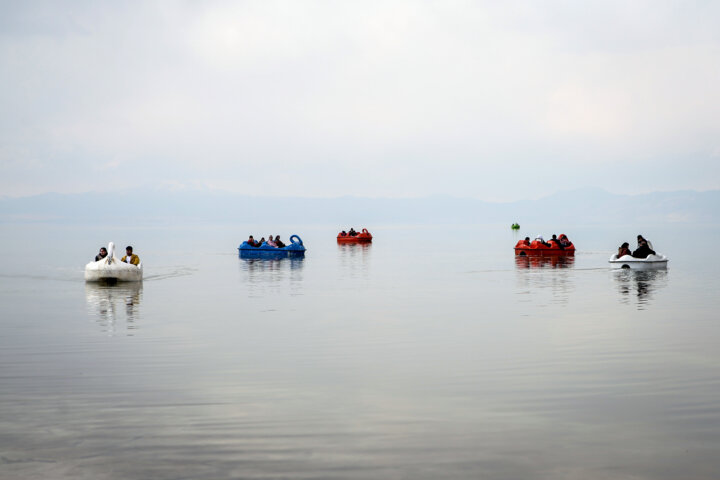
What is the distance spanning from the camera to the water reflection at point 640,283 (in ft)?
105

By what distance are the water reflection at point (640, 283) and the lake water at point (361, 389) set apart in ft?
2.87

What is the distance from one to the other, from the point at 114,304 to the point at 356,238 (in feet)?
254

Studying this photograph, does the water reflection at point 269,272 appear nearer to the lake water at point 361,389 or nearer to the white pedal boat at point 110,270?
the white pedal boat at point 110,270

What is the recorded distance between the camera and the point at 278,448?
10281mm

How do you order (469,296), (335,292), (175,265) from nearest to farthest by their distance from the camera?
1. (469,296)
2. (335,292)
3. (175,265)

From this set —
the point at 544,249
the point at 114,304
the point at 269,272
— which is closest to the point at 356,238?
the point at 544,249

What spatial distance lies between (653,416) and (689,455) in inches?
82.4

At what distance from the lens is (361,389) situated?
559 inches

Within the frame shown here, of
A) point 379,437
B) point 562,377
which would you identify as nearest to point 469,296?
point 562,377

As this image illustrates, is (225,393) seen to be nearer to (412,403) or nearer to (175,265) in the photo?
(412,403)

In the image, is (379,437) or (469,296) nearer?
(379,437)

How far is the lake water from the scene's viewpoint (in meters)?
9.75

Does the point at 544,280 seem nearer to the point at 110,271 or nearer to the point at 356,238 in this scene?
the point at 110,271

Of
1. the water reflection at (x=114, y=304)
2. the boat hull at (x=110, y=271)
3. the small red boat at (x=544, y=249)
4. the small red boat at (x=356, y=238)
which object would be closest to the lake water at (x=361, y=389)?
the water reflection at (x=114, y=304)
